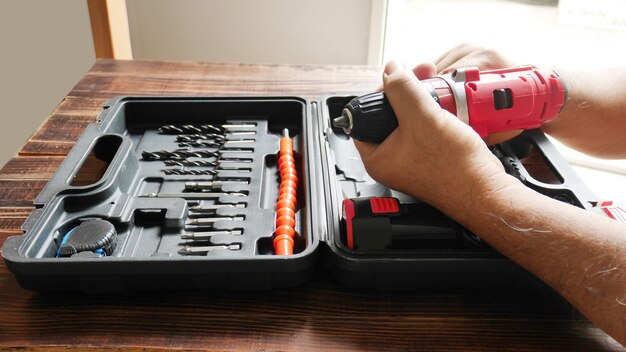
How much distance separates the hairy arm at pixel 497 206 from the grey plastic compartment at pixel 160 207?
4.5 inches

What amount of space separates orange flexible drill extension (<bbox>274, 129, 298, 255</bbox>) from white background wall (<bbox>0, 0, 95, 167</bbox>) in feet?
2.44

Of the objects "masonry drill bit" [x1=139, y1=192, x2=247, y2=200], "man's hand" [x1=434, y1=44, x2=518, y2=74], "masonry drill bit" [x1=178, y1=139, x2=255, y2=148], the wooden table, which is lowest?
the wooden table

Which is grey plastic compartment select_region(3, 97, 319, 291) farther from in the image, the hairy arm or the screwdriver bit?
the hairy arm

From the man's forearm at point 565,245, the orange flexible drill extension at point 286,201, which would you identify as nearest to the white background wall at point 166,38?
the orange flexible drill extension at point 286,201

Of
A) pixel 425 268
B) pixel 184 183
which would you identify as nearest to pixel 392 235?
pixel 425 268

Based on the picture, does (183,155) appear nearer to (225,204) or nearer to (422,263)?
(225,204)

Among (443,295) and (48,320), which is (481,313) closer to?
(443,295)

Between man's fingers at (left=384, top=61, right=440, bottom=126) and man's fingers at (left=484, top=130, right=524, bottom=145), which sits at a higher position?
man's fingers at (left=484, top=130, right=524, bottom=145)

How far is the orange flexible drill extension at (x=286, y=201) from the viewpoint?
0.50 metres

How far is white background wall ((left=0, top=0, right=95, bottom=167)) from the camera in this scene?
116cm

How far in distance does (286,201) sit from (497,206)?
0.21m

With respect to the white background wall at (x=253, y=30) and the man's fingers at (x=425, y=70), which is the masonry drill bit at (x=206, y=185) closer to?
the man's fingers at (x=425, y=70)

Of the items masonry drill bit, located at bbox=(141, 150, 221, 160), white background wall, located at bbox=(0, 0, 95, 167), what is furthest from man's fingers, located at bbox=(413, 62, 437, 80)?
white background wall, located at bbox=(0, 0, 95, 167)

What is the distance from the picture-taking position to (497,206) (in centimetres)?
47
